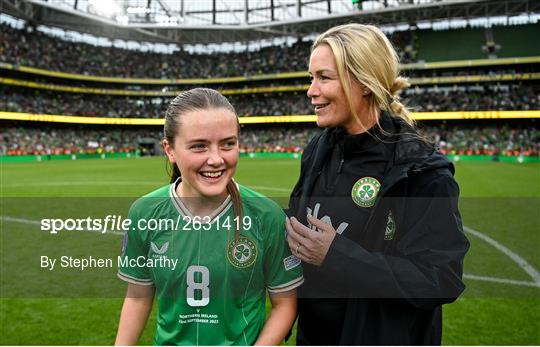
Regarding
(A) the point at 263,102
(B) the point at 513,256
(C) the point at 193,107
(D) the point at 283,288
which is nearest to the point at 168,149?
(C) the point at 193,107

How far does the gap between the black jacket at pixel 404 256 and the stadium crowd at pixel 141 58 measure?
5462cm

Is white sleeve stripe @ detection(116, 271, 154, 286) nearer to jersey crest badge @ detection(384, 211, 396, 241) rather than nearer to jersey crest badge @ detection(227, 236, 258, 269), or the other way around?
jersey crest badge @ detection(227, 236, 258, 269)

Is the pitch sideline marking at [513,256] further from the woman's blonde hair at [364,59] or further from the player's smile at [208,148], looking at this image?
the player's smile at [208,148]

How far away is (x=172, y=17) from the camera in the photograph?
204 ft

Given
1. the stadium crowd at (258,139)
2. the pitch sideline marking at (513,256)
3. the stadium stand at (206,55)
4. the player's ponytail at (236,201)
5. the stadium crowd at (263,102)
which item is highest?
the stadium stand at (206,55)

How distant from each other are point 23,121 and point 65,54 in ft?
42.0

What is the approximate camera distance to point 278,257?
223 cm

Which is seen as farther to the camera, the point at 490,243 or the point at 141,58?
the point at 141,58

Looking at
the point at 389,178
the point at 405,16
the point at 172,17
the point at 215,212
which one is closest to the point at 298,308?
the point at 215,212

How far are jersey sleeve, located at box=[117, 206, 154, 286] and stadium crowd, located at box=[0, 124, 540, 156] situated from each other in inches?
1439

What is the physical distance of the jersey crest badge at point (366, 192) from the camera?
2148 mm

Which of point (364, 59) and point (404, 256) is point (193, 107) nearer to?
point (364, 59)

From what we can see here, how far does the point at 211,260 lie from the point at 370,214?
81cm

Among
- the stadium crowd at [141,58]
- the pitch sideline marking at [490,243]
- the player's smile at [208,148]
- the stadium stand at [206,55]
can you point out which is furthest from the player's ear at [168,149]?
the stadium crowd at [141,58]
